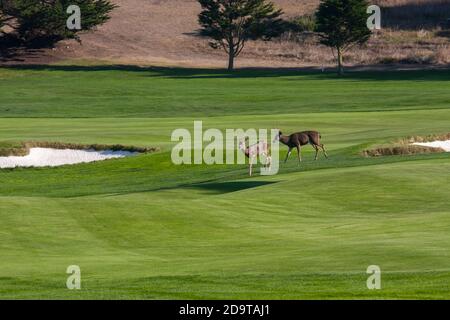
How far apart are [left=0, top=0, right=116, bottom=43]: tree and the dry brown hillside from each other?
3.14 m

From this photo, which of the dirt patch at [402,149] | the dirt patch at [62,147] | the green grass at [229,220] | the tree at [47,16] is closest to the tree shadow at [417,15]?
the tree at [47,16]

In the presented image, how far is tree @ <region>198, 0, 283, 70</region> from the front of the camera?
103 m

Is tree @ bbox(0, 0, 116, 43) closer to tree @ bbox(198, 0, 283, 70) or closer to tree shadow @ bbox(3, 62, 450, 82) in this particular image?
tree shadow @ bbox(3, 62, 450, 82)

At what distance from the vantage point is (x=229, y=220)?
25.2m

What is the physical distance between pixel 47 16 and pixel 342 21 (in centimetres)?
2516

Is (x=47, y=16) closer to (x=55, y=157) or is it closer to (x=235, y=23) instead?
(x=235, y=23)

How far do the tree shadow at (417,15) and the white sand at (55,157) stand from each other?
73.9 meters

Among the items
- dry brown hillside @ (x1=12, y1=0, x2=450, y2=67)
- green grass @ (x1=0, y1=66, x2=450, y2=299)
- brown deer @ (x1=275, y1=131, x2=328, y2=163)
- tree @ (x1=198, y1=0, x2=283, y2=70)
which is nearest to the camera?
green grass @ (x1=0, y1=66, x2=450, y2=299)

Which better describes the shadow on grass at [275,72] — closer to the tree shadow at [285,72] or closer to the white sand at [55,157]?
the tree shadow at [285,72]

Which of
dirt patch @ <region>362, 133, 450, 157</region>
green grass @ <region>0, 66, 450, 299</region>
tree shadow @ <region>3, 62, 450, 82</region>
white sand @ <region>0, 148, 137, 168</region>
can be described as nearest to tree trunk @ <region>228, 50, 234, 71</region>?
tree shadow @ <region>3, 62, 450, 82</region>

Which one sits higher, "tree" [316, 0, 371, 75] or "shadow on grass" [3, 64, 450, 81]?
"tree" [316, 0, 371, 75]

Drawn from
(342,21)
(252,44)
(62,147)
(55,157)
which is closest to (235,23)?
(252,44)

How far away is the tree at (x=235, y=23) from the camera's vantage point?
338 ft
